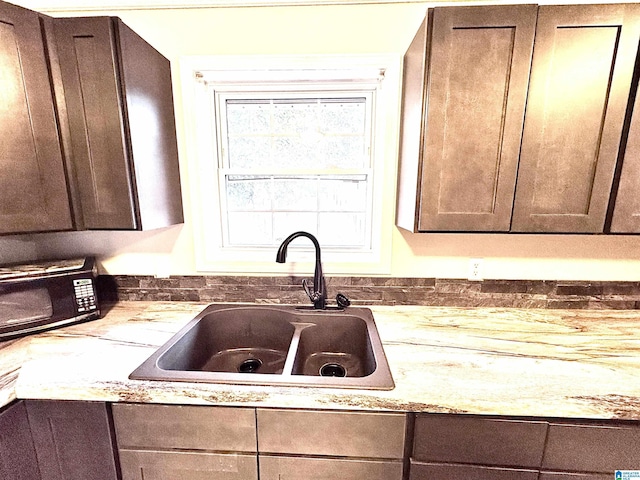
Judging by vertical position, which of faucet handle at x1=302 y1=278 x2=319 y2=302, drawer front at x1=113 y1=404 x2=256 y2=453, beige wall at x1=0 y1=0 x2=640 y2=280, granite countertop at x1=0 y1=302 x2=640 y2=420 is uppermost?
beige wall at x1=0 y1=0 x2=640 y2=280

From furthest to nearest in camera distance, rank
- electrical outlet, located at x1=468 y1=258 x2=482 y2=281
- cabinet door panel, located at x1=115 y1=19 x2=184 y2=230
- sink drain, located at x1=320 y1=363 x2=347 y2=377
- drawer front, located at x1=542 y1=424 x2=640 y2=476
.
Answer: electrical outlet, located at x1=468 y1=258 x2=482 y2=281, sink drain, located at x1=320 y1=363 x2=347 y2=377, cabinet door panel, located at x1=115 y1=19 x2=184 y2=230, drawer front, located at x1=542 y1=424 x2=640 y2=476

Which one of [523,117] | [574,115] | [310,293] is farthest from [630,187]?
[310,293]

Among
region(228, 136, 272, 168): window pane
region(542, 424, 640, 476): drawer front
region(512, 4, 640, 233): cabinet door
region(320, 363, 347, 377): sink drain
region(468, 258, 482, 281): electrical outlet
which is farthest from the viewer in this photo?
region(228, 136, 272, 168): window pane

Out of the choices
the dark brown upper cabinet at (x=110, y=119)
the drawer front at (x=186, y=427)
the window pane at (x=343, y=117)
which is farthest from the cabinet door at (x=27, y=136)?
the window pane at (x=343, y=117)

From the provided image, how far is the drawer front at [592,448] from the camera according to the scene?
801 millimetres

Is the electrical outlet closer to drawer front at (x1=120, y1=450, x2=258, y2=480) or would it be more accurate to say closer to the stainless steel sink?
the stainless steel sink

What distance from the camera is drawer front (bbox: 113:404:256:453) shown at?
0.86 meters

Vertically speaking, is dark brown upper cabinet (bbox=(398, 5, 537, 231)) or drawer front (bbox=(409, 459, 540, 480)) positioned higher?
dark brown upper cabinet (bbox=(398, 5, 537, 231))

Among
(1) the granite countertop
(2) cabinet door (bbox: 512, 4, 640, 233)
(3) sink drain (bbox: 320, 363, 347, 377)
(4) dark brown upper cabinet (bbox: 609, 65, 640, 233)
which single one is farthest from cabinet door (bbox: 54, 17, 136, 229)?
(4) dark brown upper cabinet (bbox: 609, 65, 640, 233)

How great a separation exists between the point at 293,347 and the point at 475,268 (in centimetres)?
100

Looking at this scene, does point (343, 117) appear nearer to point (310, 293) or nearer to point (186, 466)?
point (310, 293)

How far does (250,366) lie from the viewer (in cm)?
127

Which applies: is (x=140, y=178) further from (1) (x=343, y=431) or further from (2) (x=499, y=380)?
(2) (x=499, y=380)

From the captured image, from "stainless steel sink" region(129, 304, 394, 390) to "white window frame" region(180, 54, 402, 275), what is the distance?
232 millimetres
